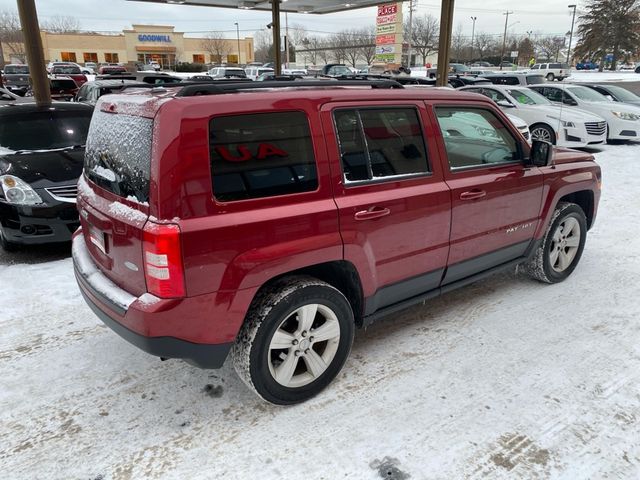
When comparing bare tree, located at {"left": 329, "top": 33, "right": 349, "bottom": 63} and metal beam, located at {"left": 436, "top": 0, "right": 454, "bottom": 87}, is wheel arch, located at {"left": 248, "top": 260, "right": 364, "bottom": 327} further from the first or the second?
bare tree, located at {"left": 329, "top": 33, "right": 349, "bottom": 63}

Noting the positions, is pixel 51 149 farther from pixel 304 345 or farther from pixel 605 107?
pixel 605 107

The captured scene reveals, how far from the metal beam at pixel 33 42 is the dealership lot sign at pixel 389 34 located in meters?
54.3

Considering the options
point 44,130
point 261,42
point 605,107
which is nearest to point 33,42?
point 44,130

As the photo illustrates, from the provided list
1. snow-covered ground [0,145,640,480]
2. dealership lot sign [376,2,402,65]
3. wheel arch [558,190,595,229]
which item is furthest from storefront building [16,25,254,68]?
snow-covered ground [0,145,640,480]

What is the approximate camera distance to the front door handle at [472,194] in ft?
11.4

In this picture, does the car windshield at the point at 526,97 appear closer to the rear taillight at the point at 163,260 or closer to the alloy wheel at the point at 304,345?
the alloy wheel at the point at 304,345

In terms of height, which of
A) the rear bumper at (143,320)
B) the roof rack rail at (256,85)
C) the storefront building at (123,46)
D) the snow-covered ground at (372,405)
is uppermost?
the storefront building at (123,46)

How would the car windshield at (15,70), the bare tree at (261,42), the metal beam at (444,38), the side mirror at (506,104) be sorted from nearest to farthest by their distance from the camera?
the metal beam at (444,38)
the side mirror at (506,104)
the car windshield at (15,70)
the bare tree at (261,42)

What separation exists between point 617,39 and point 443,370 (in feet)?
243

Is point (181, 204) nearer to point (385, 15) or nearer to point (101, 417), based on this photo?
point (101, 417)

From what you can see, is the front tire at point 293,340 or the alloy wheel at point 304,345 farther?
the alloy wheel at point 304,345

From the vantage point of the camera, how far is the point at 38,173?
5363 millimetres

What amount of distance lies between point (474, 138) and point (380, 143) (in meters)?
1.16

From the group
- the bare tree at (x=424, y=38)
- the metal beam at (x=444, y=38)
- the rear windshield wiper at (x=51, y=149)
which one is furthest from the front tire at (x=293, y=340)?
the bare tree at (x=424, y=38)
